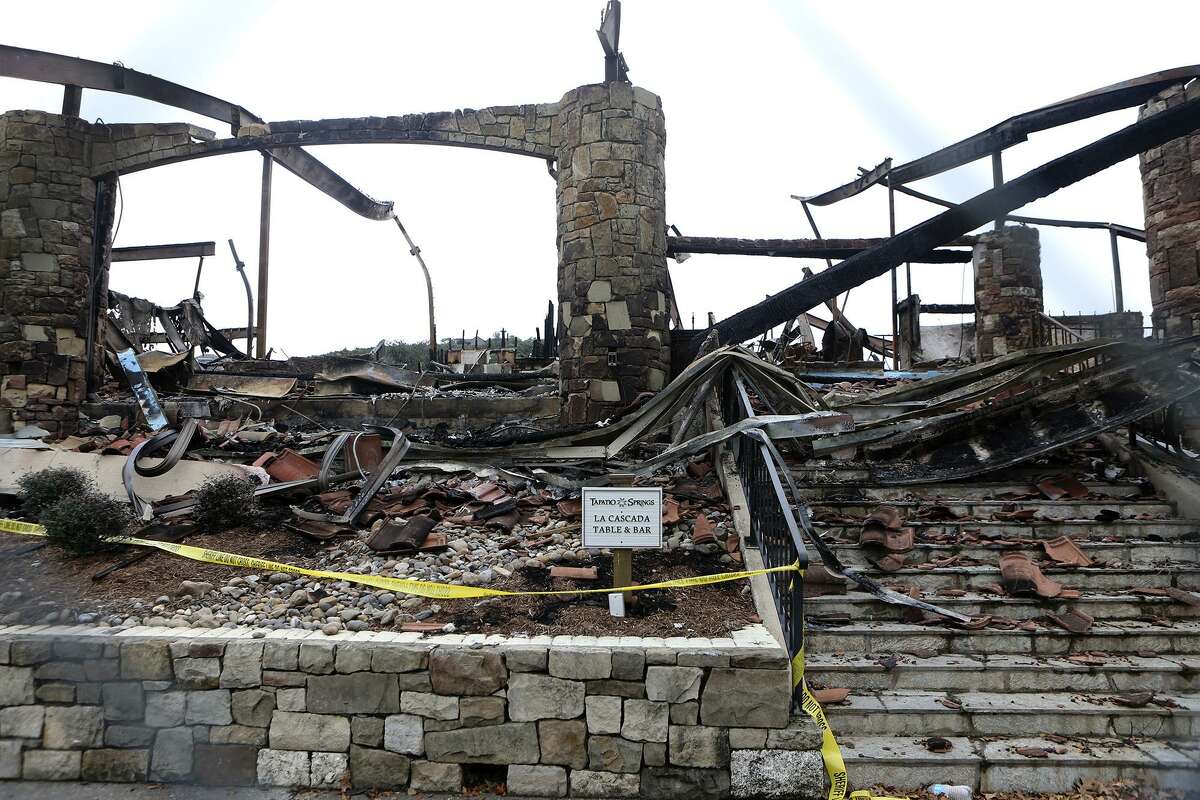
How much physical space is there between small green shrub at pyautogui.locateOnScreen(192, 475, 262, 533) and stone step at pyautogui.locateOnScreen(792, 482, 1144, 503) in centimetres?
439

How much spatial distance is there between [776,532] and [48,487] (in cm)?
542

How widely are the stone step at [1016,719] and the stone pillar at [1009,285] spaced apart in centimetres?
944

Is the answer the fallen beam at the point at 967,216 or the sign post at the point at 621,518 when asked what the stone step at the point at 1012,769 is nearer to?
the sign post at the point at 621,518

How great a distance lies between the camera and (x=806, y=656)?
4.25m

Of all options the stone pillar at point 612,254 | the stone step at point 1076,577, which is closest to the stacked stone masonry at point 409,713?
the stone step at point 1076,577

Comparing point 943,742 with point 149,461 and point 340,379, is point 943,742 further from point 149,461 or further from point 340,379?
point 340,379

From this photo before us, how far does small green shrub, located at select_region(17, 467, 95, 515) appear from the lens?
541cm

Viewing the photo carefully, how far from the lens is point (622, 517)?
4.05 m

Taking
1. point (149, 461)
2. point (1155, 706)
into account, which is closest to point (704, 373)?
point (1155, 706)

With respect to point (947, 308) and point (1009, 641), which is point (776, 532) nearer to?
point (1009, 641)

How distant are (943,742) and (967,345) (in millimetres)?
15889

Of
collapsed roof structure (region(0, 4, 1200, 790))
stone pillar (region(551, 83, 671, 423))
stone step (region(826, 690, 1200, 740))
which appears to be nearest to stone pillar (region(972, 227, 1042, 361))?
collapsed roof structure (region(0, 4, 1200, 790))

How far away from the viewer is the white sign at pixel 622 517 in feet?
13.2

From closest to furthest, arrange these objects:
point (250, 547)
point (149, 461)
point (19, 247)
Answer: point (250, 547), point (149, 461), point (19, 247)
